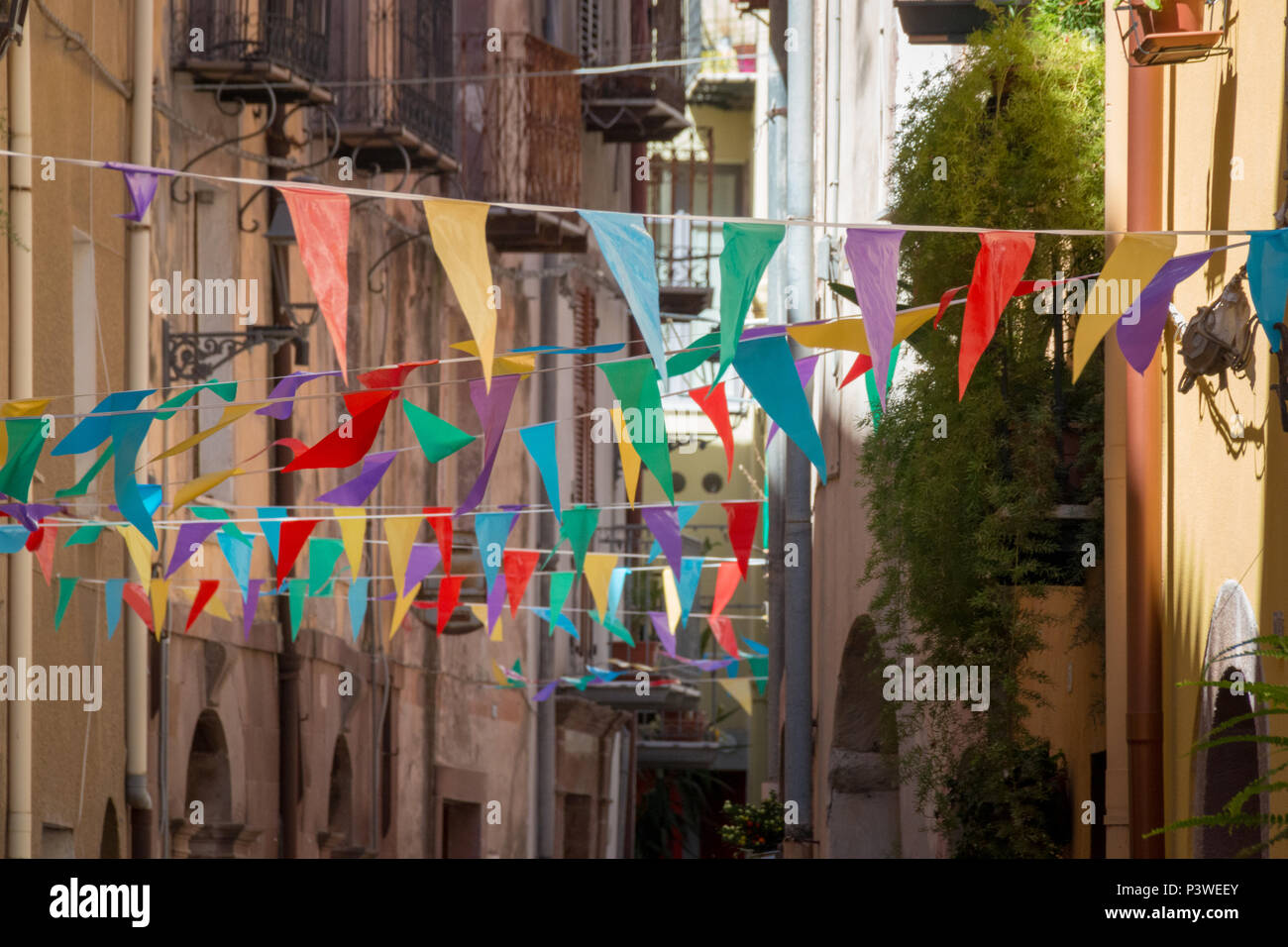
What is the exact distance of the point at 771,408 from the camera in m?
6.24

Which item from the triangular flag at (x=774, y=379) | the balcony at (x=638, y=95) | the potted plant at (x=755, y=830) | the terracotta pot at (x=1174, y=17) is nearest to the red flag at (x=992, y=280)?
the triangular flag at (x=774, y=379)

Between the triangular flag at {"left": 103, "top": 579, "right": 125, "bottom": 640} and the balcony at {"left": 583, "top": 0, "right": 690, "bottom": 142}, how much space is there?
13.1 m

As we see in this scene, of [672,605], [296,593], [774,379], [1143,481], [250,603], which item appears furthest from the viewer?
[672,605]

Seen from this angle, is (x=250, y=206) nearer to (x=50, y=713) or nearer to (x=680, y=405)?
(x=50, y=713)

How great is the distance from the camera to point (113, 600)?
417 inches

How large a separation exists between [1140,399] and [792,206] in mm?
5813

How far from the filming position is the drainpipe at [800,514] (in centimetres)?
1293

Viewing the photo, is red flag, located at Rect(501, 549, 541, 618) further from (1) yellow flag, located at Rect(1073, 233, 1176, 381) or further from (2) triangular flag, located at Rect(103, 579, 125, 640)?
(1) yellow flag, located at Rect(1073, 233, 1176, 381)

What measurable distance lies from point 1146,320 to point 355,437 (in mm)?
2970

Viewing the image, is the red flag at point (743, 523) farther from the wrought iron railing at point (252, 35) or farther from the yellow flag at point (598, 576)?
the wrought iron railing at point (252, 35)

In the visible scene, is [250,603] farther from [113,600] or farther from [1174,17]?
Result: [1174,17]

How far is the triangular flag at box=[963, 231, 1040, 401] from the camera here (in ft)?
19.0

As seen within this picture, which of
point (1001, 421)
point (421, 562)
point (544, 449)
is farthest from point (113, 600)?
point (1001, 421)
